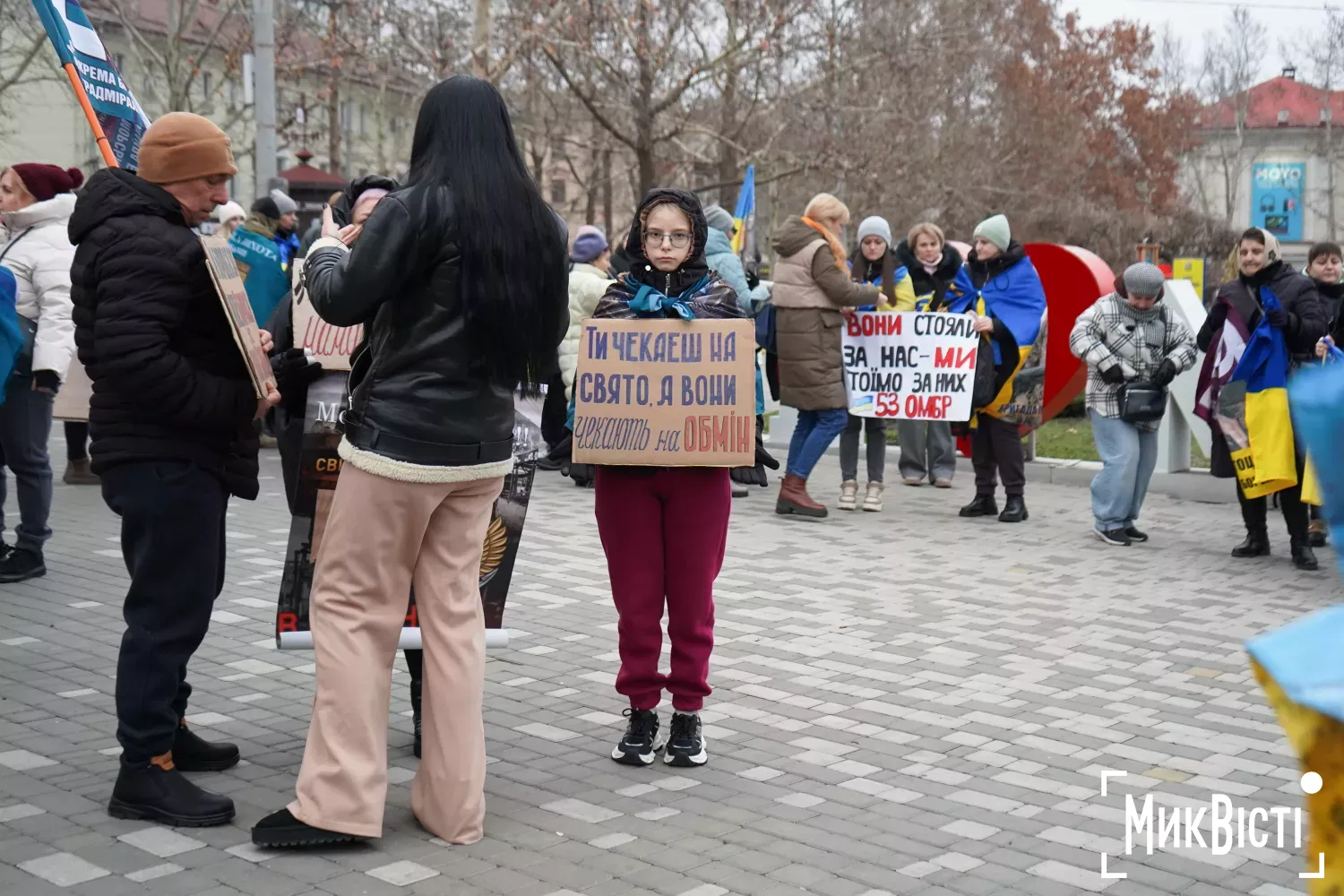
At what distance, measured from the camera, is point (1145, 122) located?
49000 mm

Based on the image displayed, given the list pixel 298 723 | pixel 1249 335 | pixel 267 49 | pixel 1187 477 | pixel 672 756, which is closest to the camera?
pixel 672 756

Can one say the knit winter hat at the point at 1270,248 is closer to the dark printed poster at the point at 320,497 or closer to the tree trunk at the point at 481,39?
the dark printed poster at the point at 320,497

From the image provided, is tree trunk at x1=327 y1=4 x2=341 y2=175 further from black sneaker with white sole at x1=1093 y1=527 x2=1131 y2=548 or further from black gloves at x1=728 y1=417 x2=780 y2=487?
black gloves at x1=728 y1=417 x2=780 y2=487

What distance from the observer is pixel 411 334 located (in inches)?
166

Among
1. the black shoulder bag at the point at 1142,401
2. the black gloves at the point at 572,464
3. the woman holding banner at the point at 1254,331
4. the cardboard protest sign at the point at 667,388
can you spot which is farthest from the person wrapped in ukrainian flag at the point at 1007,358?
the cardboard protest sign at the point at 667,388

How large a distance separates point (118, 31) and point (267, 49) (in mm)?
26339

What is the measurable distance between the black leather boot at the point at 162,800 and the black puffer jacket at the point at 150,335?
34.7 inches

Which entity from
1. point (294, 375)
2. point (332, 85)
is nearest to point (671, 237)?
point (294, 375)

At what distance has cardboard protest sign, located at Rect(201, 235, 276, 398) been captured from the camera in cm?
434

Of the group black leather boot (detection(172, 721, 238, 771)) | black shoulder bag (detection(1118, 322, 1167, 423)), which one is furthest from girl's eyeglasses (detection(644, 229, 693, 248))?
black shoulder bag (detection(1118, 322, 1167, 423))

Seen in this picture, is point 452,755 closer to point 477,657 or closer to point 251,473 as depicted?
point 477,657

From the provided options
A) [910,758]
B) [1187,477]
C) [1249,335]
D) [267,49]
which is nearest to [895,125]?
[267,49]

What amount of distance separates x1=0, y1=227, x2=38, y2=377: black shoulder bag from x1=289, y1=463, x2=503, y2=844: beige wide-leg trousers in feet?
14.2

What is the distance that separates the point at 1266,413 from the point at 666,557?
5.22 metres
